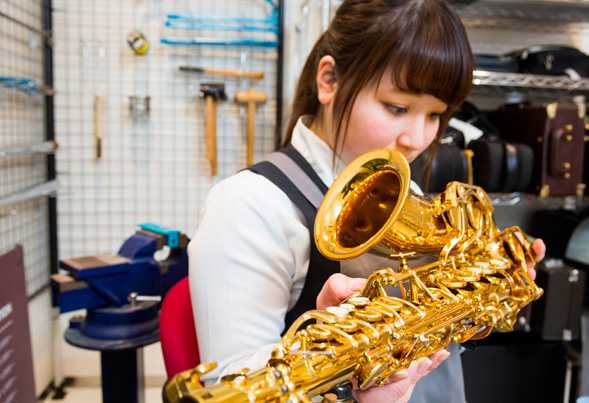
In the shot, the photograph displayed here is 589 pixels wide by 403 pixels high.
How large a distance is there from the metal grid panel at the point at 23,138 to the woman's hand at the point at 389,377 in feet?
4.86

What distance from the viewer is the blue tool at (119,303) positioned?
1.29m

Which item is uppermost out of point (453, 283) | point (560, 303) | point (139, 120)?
point (139, 120)

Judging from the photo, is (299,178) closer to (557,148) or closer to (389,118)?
(389,118)

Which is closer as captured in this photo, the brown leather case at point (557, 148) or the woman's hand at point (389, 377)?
the woman's hand at point (389, 377)

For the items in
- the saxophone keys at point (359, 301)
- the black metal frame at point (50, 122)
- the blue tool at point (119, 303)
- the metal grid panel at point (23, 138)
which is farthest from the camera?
the black metal frame at point (50, 122)

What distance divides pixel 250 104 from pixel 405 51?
152 centimetres

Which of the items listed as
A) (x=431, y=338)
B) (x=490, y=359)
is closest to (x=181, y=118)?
(x=490, y=359)

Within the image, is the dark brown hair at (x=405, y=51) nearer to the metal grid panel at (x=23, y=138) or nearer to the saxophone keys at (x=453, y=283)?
the saxophone keys at (x=453, y=283)

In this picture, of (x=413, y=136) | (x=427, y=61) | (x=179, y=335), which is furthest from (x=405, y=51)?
(x=179, y=335)

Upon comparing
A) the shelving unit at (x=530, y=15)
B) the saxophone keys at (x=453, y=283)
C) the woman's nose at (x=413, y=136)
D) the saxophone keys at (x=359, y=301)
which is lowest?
the saxophone keys at (x=453, y=283)

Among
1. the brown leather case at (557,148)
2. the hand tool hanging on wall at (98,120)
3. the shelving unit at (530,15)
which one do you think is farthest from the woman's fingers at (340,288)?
the hand tool hanging on wall at (98,120)

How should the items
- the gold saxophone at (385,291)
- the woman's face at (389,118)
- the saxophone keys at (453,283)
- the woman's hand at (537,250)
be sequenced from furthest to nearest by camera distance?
the woman's hand at (537,250) < the woman's face at (389,118) < the saxophone keys at (453,283) < the gold saxophone at (385,291)

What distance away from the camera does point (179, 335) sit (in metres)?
0.87

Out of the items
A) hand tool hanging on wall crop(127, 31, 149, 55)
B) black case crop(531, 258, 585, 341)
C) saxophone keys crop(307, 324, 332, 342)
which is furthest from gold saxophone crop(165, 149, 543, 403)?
hand tool hanging on wall crop(127, 31, 149, 55)
